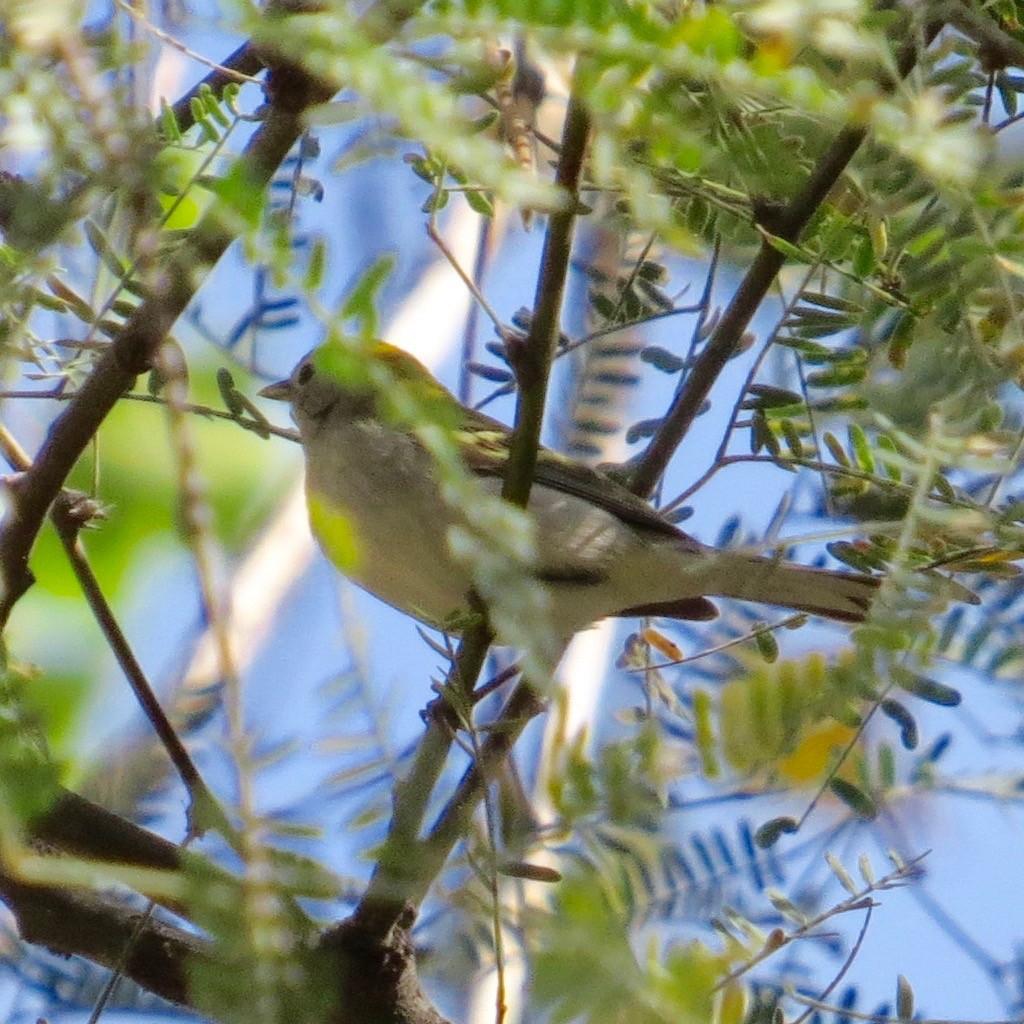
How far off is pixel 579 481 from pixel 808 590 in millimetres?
534

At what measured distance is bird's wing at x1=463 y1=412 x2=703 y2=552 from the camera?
101 inches

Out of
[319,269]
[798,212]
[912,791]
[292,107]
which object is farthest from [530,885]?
[319,269]

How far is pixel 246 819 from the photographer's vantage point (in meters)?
0.80

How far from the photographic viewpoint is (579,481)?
280 cm

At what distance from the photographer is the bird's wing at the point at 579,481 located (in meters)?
2.57

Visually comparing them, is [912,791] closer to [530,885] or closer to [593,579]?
[530,885]

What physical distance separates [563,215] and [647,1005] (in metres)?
0.65

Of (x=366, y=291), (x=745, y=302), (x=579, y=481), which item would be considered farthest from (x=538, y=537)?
(x=366, y=291)

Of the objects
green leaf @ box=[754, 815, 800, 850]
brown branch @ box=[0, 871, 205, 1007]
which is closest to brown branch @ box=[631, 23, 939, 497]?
green leaf @ box=[754, 815, 800, 850]

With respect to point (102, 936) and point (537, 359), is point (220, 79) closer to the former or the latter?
point (537, 359)

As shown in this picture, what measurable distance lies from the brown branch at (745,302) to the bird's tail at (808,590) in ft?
1.02

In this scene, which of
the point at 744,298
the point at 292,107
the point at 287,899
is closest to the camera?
the point at 287,899

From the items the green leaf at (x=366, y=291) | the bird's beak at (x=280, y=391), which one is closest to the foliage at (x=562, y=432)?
the green leaf at (x=366, y=291)

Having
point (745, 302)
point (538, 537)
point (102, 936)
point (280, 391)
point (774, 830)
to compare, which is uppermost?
point (280, 391)
